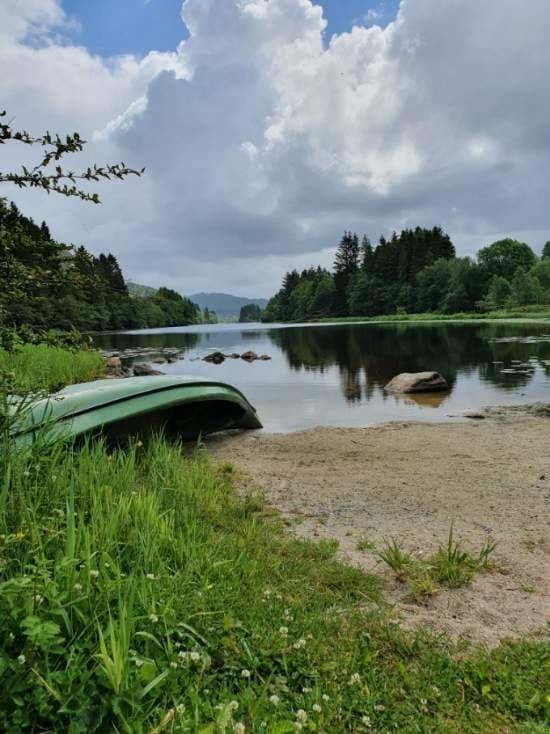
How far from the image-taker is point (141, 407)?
7004 millimetres

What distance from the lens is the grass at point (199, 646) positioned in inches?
74.2

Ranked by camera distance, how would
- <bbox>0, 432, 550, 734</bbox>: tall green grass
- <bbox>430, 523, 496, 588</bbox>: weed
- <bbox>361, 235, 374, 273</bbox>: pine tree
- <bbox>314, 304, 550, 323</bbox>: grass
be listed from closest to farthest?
<bbox>0, 432, 550, 734</bbox>: tall green grass, <bbox>430, 523, 496, 588</bbox>: weed, <bbox>314, 304, 550, 323</bbox>: grass, <bbox>361, 235, 374, 273</bbox>: pine tree

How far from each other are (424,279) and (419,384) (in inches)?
3412

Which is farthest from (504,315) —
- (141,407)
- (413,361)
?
(141,407)

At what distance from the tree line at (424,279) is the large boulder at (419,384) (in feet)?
218

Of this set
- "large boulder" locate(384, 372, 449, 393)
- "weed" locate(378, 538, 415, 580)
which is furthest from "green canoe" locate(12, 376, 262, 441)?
"large boulder" locate(384, 372, 449, 393)

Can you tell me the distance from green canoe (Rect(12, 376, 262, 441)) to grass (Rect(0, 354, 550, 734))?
5.89 ft

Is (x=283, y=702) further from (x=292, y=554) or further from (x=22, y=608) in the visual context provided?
(x=292, y=554)

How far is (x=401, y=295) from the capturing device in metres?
104

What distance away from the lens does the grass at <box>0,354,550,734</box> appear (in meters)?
1.88

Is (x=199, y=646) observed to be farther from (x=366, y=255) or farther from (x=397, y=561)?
(x=366, y=255)

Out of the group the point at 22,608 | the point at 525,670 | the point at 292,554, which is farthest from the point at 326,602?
the point at 22,608

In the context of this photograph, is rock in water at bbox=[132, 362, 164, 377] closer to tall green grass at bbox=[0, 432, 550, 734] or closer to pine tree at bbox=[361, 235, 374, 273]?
tall green grass at bbox=[0, 432, 550, 734]

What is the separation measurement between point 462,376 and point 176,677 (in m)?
19.3
